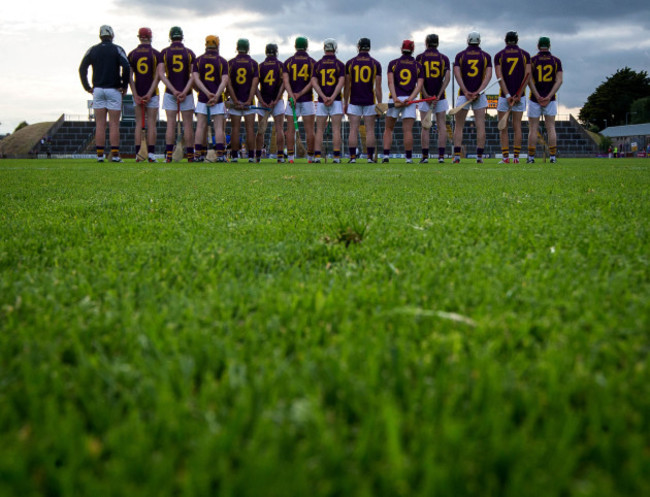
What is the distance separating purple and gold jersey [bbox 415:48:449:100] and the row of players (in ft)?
0.08

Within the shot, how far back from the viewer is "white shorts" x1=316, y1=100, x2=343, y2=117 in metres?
12.0

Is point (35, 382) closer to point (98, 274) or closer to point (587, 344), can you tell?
point (98, 274)

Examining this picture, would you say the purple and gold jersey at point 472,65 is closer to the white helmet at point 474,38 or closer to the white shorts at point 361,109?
the white helmet at point 474,38

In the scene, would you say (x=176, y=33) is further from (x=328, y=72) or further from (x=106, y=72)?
(x=328, y=72)

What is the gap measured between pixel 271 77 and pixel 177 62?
7.25 feet

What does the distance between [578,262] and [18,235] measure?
2275 millimetres

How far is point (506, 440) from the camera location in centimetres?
67

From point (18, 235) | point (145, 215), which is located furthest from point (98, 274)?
point (145, 215)

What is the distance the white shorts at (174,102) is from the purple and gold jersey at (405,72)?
4.80 m

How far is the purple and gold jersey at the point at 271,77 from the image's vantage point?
39.4 feet

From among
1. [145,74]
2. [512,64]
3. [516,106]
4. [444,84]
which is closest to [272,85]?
[145,74]

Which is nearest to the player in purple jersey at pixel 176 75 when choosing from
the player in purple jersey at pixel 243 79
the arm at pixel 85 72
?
Result: the player in purple jersey at pixel 243 79

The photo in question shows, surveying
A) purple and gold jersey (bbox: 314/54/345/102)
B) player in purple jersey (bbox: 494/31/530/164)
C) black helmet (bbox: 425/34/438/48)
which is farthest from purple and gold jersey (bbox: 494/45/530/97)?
purple and gold jersey (bbox: 314/54/345/102)

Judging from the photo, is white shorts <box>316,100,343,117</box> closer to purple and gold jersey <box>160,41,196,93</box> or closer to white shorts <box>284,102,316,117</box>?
white shorts <box>284,102,316,117</box>
